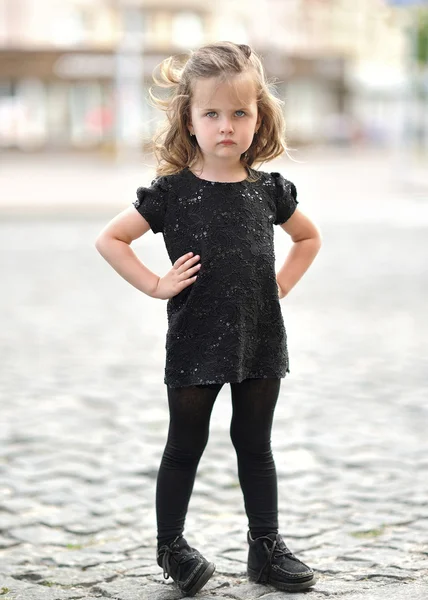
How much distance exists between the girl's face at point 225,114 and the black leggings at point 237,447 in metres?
0.69

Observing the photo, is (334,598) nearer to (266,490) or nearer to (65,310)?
(266,490)

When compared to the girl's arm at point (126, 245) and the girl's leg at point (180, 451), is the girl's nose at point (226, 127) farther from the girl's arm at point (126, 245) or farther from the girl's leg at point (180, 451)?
the girl's leg at point (180, 451)

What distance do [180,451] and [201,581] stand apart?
0.38 meters

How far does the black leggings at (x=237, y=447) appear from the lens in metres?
3.30

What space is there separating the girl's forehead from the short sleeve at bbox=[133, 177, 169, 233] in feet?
0.88

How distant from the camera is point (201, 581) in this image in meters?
3.31

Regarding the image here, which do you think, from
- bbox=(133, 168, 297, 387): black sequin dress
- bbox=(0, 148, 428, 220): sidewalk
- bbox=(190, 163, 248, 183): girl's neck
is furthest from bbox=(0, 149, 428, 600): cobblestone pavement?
bbox=(0, 148, 428, 220): sidewalk

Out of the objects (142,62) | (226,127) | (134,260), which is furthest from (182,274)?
(142,62)

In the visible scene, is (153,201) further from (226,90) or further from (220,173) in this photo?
(226,90)

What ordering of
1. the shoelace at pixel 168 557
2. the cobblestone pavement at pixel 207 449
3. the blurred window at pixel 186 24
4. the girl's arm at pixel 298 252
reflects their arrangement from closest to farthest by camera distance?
the shoelace at pixel 168 557
the girl's arm at pixel 298 252
the cobblestone pavement at pixel 207 449
the blurred window at pixel 186 24

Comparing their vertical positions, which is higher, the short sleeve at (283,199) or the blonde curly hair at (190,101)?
the blonde curly hair at (190,101)

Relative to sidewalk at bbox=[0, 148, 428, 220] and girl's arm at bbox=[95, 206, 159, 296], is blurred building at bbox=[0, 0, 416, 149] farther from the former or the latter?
girl's arm at bbox=[95, 206, 159, 296]

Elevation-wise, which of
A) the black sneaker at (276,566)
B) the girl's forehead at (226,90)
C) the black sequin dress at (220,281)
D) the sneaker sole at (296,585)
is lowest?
the sneaker sole at (296,585)

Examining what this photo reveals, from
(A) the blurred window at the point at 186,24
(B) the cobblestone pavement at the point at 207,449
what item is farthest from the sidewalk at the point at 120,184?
(A) the blurred window at the point at 186,24
